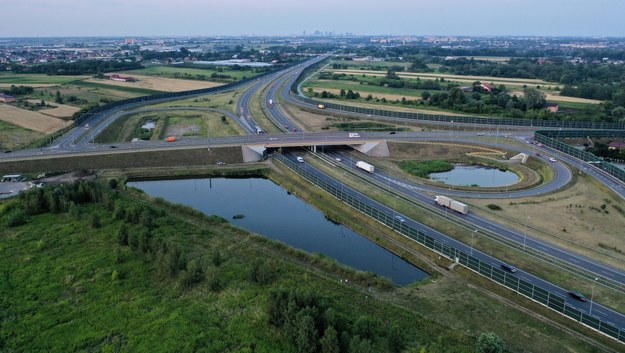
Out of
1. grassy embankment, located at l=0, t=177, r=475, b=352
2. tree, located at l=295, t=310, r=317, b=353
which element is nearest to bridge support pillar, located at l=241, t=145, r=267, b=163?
grassy embankment, located at l=0, t=177, r=475, b=352

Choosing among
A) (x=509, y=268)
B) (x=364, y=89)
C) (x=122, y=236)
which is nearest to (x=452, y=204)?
(x=509, y=268)

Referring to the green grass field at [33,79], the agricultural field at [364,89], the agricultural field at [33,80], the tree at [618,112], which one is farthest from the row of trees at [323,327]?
the green grass field at [33,79]

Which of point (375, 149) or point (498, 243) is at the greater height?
point (375, 149)

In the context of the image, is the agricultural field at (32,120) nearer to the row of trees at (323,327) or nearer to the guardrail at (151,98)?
the guardrail at (151,98)

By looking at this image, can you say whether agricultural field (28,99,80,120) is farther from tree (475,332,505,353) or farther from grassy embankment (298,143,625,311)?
tree (475,332,505,353)

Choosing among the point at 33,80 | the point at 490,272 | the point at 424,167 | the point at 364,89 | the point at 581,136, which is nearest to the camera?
the point at 490,272

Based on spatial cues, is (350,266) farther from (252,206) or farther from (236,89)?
(236,89)

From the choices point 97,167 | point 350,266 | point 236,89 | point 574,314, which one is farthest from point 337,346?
point 236,89

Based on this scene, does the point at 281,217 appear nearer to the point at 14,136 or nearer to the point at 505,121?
the point at 14,136
